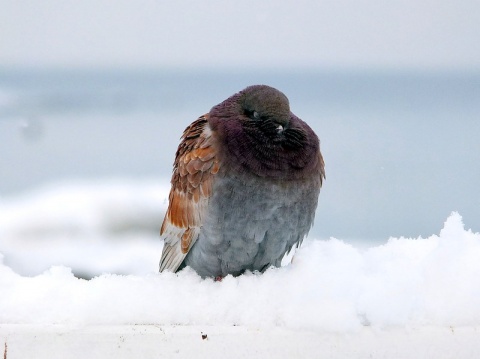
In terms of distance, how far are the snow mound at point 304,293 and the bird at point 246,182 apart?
557 mm

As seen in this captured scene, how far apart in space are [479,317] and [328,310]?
45 centimetres

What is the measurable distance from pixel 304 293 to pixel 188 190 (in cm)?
104

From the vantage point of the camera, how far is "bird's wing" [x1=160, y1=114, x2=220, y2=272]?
10.5 ft

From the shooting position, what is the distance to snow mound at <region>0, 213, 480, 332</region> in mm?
2299

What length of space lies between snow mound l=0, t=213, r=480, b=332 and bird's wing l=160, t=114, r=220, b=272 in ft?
2.14

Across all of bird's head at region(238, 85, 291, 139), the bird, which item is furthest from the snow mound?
bird's head at region(238, 85, 291, 139)

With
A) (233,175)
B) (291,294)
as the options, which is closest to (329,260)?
(291,294)

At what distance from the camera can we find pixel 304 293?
8.01 ft

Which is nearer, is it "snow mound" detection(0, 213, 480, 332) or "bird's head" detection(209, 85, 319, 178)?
"snow mound" detection(0, 213, 480, 332)

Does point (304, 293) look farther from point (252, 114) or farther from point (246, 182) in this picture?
point (252, 114)

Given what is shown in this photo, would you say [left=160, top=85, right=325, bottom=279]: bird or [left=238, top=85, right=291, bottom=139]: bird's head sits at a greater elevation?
[left=238, top=85, right=291, bottom=139]: bird's head

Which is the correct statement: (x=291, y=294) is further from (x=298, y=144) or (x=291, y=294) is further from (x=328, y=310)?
(x=298, y=144)

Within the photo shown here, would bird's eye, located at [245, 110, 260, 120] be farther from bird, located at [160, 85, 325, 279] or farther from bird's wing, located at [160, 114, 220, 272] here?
bird's wing, located at [160, 114, 220, 272]

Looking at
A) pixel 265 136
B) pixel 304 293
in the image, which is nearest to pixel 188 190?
pixel 265 136
